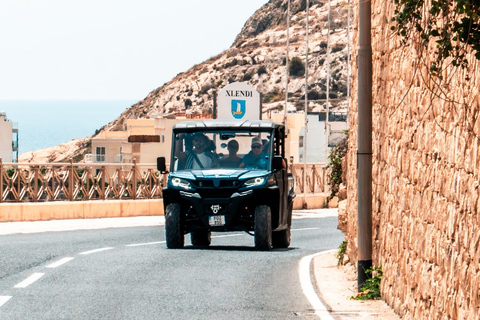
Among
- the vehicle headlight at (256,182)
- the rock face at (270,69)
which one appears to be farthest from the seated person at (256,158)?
the rock face at (270,69)

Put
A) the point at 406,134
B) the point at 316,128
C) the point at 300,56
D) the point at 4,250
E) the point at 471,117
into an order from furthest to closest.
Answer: the point at 300,56 → the point at 316,128 → the point at 4,250 → the point at 406,134 → the point at 471,117

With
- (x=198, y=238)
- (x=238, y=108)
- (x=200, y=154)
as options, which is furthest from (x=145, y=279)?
(x=238, y=108)

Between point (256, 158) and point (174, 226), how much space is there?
78.6 inches

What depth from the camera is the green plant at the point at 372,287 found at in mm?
11141

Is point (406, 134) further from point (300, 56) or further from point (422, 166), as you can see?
point (300, 56)

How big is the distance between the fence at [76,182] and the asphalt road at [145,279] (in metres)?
4.82

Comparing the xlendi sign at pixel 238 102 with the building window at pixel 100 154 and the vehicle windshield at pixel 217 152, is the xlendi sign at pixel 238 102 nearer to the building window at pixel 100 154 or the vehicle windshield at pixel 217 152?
the vehicle windshield at pixel 217 152

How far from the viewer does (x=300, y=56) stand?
147m

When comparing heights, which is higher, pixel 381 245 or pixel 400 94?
pixel 400 94

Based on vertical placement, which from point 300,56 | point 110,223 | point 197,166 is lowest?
point 110,223

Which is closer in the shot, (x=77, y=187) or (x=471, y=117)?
(x=471, y=117)

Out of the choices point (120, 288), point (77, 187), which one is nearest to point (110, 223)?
point (77, 187)

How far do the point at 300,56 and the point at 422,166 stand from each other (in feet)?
458

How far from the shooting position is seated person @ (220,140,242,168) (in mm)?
16625
